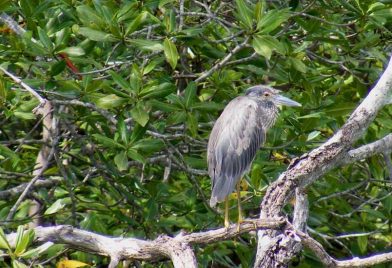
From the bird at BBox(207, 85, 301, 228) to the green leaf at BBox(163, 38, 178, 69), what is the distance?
51 centimetres

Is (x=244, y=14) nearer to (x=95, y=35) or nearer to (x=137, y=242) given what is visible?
(x=95, y=35)

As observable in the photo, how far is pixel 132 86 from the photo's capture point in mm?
5121

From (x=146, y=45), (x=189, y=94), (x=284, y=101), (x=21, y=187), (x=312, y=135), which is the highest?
(x=146, y=45)

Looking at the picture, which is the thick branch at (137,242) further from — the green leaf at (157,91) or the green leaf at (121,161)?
the green leaf at (157,91)

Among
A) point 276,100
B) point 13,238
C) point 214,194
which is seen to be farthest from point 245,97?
point 13,238

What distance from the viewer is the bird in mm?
5293

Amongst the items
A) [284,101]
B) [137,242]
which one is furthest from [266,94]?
[137,242]

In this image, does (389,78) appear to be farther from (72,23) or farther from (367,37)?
(72,23)

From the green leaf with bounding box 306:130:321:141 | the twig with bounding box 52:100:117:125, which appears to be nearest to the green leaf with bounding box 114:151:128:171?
the twig with bounding box 52:100:117:125

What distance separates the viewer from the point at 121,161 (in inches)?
205

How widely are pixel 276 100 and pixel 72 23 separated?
50.7 inches

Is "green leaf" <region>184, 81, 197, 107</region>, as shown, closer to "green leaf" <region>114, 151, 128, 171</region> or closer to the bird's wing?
the bird's wing

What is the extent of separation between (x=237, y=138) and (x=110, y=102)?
852mm

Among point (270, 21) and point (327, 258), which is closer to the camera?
point (327, 258)
